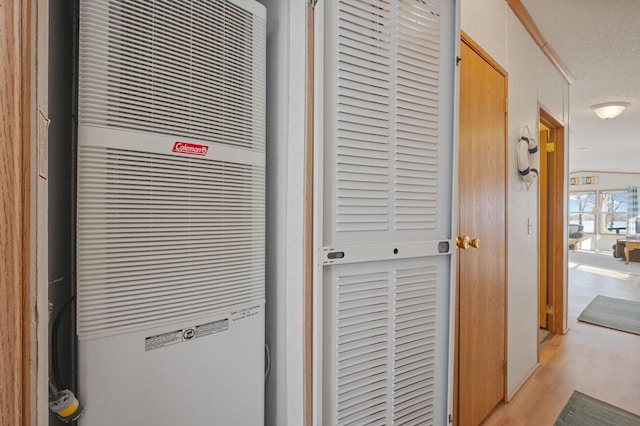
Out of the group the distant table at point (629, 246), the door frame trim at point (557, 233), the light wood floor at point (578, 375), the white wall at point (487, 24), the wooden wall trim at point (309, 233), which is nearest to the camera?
the wooden wall trim at point (309, 233)

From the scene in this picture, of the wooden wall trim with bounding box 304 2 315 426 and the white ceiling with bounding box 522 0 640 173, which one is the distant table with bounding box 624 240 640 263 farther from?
the wooden wall trim with bounding box 304 2 315 426

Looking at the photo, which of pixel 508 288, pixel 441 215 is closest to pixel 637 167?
pixel 508 288

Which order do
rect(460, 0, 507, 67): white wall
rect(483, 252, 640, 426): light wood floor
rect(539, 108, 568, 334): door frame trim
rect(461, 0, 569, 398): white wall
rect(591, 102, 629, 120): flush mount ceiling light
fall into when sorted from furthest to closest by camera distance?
rect(591, 102, 629, 120): flush mount ceiling light, rect(539, 108, 568, 334): door frame trim, rect(483, 252, 640, 426): light wood floor, rect(461, 0, 569, 398): white wall, rect(460, 0, 507, 67): white wall

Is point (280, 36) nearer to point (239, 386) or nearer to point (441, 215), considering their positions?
point (441, 215)

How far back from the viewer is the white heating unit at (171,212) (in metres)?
0.72

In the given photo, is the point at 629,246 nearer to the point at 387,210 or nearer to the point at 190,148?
the point at 387,210

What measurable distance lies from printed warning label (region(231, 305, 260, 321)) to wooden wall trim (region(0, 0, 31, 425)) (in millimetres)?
499

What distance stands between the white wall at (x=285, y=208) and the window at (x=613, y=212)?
42.9 feet

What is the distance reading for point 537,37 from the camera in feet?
8.21

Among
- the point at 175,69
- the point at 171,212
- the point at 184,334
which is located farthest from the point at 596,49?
the point at 184,334

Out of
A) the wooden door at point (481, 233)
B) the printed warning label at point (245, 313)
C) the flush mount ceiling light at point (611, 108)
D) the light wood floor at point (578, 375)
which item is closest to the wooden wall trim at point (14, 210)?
the printed warning label at point (245, 313)

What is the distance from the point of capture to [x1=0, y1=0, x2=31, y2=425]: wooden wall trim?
18.4 inches

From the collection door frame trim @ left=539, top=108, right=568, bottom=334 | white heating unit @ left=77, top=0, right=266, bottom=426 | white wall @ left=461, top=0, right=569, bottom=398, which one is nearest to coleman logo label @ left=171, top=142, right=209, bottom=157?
white heating unit @ left=77, top=0, right=266, bottom=426

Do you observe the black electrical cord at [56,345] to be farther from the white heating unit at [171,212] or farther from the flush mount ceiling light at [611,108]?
the flush mount ceiling light at [611,108]
